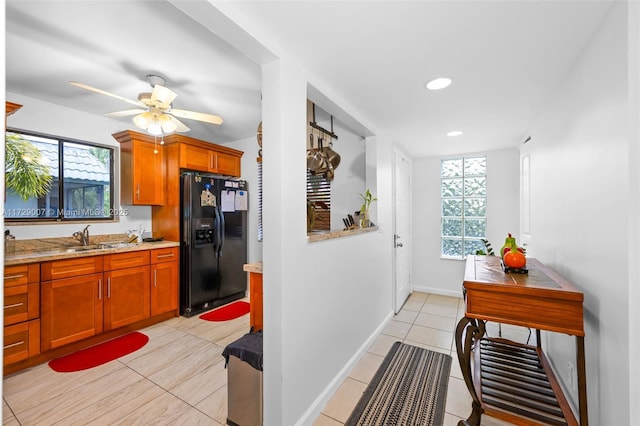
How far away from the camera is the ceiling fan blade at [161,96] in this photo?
6.89 feet

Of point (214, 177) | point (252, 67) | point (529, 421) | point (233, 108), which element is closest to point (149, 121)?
point (233, 108)

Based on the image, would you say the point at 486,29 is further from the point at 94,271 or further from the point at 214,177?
the point at 94,271

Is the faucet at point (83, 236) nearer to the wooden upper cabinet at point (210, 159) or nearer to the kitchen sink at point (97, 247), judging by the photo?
the kitchen sink at point (97, 247)

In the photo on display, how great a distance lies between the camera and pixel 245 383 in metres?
1.70

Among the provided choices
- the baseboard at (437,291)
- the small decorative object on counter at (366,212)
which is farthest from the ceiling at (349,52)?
the baseboard at (437,291)

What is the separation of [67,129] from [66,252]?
1422mm

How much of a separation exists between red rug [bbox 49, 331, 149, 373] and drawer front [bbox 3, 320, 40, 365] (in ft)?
0.75

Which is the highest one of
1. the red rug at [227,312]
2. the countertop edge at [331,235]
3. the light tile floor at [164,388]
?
the countertop edge at [331,235]

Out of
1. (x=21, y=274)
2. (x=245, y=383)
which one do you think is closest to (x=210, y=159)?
(x=21, y=274)

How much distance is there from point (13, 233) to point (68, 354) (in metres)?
1.29

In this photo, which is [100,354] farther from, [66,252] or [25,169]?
[25,169]

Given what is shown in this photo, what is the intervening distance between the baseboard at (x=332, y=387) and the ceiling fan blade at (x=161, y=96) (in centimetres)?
248

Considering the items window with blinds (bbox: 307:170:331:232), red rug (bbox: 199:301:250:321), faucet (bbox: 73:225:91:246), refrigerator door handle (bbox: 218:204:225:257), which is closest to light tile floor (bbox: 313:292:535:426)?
window with blinds (bbox: 307:170:331:232)

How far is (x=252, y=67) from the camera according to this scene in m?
2.10
